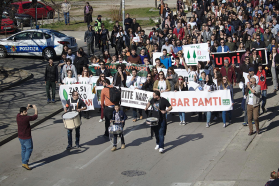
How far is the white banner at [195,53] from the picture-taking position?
64.2ft

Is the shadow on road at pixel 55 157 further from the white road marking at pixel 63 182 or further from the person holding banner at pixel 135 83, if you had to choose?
the person holding banner at pixel 135 83

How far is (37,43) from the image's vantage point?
24500mm

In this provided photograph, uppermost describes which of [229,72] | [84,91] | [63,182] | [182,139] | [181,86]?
[229,72]

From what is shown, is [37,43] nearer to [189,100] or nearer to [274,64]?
[189,100]

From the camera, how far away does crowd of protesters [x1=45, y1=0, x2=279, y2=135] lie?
48.6ft

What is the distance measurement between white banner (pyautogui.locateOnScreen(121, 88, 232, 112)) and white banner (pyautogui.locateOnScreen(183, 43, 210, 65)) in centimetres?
510

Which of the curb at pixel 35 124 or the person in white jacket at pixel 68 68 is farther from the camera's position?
the person in white jacket at pixel 68 68

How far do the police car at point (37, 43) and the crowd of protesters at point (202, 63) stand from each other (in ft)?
5.22

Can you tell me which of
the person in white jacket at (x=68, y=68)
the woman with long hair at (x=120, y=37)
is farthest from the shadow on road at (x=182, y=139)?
the woman with long hair at (x=120, y=37)

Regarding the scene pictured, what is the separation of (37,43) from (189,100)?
12537 millimetres

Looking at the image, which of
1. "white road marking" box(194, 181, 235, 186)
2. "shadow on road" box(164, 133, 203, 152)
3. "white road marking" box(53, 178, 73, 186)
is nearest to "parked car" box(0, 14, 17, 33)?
"shadow on road" box(164, 133, 203, 152)

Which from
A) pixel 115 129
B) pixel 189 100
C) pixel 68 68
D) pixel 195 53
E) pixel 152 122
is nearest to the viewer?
pixel 152 122

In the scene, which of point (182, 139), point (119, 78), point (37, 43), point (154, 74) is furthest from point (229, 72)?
point (37, 43)

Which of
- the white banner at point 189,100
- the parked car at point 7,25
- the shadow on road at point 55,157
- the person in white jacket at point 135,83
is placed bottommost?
the shadow on road at point 55,157
